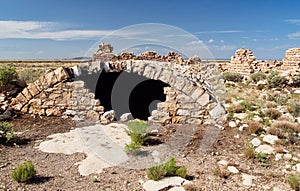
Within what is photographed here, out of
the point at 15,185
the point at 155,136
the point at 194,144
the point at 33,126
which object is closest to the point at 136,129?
the point at 155,136

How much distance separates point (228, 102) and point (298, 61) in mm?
14154

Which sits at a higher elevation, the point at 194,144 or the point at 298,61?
the point at 298,61

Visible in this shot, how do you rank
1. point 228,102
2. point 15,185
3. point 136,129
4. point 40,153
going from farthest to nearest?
point 228,102 → point 136,129 → point 40,153 → point 15,185

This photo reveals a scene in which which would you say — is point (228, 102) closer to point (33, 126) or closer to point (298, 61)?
point (33, 126)

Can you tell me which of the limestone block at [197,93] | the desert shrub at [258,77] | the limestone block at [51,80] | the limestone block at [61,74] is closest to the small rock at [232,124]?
Result: the limestone block at [197,93]

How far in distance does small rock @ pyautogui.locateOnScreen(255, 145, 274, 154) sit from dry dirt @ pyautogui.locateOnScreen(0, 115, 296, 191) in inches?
12.5

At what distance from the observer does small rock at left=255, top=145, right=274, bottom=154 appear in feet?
20.4

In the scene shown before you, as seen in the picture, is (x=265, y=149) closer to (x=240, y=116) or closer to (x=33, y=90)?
(x=240, y=116)

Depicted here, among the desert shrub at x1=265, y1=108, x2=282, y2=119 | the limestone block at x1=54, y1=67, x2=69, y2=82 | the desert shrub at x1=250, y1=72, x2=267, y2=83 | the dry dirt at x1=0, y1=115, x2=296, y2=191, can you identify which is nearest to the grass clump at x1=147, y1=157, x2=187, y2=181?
the dry dirt at x1=0, y1=115, x2=296, y2=191

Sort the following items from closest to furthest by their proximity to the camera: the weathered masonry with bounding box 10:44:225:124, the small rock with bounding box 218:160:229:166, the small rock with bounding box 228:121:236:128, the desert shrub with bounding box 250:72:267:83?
1. the small rock with bounding box 218:160:229:166
2. the small rock with bounding box 228:121:236:128
3. the weathered masonry with bounding box 10:44:225:124
4. the desert shrub with bounding box 250:72:267:83

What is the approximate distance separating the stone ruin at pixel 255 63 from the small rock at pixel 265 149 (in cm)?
1685

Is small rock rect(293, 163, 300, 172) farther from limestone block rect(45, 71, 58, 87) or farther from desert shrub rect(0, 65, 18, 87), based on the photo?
desert shrub rect(0, 65, 18, 87)

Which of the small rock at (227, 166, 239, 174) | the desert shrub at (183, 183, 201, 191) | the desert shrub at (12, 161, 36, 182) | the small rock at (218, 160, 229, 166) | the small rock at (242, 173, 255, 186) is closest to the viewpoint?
the desert shrub at (183, 183, 201, 191)

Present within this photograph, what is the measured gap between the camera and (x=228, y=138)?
23.3 ft
